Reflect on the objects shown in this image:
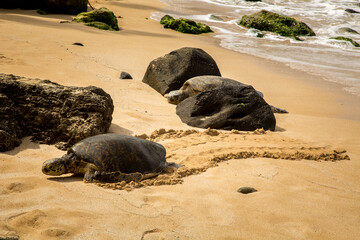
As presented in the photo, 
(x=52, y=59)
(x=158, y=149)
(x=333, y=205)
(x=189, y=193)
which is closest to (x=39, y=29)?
(x=52, y=59)

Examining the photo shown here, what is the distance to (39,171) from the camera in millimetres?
Answer: 3348

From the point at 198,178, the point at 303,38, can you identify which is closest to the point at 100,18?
the point at 303,38

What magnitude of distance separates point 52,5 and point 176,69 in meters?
8.83

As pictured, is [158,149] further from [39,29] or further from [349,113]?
[39,29]

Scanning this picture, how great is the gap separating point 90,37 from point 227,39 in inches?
240

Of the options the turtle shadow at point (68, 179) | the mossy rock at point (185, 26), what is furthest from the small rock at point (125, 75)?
the mossy rock at point (185, 26)

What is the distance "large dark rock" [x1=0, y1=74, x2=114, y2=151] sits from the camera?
415 cm

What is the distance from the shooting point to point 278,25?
17578 millimetres

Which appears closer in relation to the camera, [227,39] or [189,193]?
[189,193]

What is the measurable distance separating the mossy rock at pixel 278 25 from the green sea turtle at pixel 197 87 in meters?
11.0

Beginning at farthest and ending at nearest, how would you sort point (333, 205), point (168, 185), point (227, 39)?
point (227, 39)
point (168, 185)
point (333, 205)

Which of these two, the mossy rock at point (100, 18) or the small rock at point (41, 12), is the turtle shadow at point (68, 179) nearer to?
the mossy rock at point (100, 18)

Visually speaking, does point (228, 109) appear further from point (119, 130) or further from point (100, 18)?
point (100, 18)

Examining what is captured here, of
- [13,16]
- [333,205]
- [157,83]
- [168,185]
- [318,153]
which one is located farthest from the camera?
[13,16]
